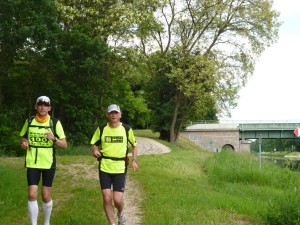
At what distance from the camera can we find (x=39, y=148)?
6359mm

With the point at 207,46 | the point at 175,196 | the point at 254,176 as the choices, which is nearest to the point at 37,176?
the point at 175,196

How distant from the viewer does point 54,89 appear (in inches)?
883

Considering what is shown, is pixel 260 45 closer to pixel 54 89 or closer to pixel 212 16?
pixel 212 16

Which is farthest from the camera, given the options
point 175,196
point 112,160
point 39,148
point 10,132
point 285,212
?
point 10,132

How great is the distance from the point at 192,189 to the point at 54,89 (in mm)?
13558

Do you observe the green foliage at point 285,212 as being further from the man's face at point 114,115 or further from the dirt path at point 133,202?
the man's face at point 114,115

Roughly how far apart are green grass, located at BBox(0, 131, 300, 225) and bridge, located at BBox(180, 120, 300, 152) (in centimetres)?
4170

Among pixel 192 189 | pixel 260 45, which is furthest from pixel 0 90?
pixel 260 45

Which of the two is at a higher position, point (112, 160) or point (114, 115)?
point (114, 115)

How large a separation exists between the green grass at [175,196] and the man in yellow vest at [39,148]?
1.16 meters

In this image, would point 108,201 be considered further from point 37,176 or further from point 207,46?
point 207,46

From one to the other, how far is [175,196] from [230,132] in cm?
5022

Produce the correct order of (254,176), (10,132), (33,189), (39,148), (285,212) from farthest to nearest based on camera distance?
(10,132), (254,176), (285,212), (39,148), (33,189)

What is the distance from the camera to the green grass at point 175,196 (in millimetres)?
7727
